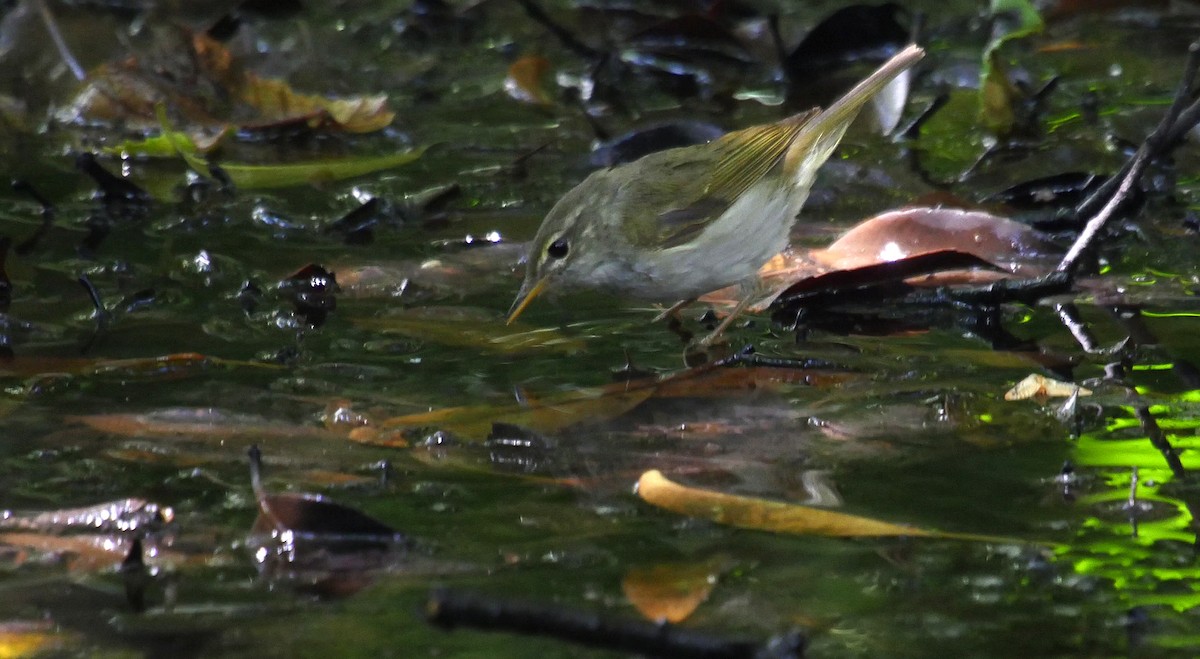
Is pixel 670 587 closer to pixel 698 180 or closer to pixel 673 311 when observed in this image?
pixel 673 311

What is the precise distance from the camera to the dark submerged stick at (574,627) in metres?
1.78

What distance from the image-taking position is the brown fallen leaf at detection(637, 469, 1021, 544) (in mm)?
2916

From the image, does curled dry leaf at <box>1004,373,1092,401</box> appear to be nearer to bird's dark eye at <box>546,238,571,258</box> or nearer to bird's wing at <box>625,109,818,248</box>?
bird's dark eye at <box>546,238,571,258</box>

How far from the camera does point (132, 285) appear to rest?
5023 millimetres

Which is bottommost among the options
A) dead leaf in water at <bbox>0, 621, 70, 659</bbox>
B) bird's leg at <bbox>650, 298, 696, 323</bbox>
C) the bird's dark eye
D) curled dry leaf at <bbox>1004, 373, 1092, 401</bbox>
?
bird's leg at <bbox>650, 298, 696, 323</bbox>

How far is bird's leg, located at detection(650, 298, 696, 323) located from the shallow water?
88mm

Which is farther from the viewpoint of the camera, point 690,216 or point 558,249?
point 690,216

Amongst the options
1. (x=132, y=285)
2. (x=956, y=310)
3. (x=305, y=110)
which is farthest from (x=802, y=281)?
(x=305, y=110)

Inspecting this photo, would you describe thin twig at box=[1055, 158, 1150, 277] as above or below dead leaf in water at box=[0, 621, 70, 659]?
below

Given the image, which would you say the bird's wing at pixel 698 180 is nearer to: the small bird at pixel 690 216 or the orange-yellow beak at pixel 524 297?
the small bird at pixel 690 216

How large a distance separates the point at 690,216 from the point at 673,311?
49 cm

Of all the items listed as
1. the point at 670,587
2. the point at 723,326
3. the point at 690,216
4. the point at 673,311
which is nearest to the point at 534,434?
the point at 670,587

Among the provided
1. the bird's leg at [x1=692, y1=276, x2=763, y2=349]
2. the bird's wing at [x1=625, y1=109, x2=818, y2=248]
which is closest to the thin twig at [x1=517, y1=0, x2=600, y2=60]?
the bird's wing at [x1=625, y1=109, x2=818, y2=248]

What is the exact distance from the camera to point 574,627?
1809 millimetres
